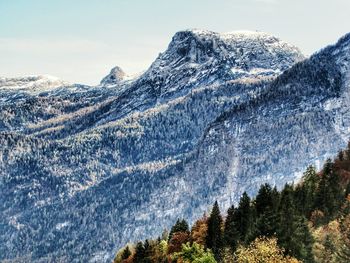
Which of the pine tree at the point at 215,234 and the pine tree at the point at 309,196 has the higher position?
the pine tree at the point at 309,196

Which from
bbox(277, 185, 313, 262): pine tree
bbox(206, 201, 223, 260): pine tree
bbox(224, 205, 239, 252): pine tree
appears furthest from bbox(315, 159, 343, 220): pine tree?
bbox(277, 185, 313, 262): pine tree

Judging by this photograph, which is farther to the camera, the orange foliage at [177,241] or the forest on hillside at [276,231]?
the orange foliage at [177,241]

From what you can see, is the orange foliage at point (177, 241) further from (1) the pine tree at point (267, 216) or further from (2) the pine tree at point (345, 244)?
(2) the pine tree at point (345, 244)

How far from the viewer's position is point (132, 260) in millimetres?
188000

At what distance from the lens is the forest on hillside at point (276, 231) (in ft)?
426

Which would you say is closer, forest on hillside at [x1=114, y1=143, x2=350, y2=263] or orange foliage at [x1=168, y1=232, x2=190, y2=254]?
forest on hillside at [x1=114, y1=143, x2=350, y2=263]

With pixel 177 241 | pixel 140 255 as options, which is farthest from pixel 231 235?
pixel 140 255

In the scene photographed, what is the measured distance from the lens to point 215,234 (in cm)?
16475

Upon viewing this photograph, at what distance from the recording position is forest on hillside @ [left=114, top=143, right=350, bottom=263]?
426 ft

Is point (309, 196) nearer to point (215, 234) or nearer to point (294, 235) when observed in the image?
point (215, 234)

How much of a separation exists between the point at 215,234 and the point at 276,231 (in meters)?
29.4

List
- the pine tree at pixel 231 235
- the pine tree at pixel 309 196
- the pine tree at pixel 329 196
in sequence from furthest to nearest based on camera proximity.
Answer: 1. the pine tree at pixel 309 196
2. the pine tree at pixel 329 196
3. the pine tree at pixel 231 235

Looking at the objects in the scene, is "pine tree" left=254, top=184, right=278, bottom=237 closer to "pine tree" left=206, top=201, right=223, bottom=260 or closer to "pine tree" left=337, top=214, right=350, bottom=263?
"pine tree" left=206, top=201, right=223, bottom=260

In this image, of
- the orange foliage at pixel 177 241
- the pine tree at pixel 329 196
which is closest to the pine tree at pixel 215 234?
the orange foliage at pixel 177 241
